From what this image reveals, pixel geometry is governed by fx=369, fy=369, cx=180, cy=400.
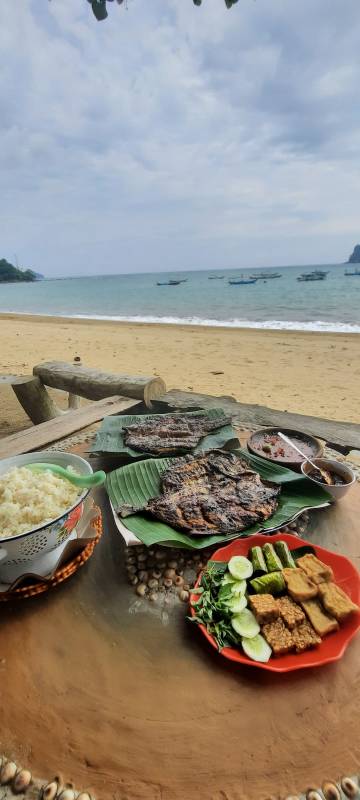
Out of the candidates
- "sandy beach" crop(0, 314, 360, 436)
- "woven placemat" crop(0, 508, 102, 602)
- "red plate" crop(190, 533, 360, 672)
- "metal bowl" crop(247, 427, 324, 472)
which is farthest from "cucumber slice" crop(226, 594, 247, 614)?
"sandy beach" crop(0, 314, 360, 436)

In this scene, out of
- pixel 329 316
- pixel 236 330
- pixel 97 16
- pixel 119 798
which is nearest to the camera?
pixel 119 798

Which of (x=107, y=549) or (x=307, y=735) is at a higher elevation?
(x=107, y=549)

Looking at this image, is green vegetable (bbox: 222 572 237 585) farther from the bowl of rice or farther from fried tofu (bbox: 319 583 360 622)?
the bowl of rice

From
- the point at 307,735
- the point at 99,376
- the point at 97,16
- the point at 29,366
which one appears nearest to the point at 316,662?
the point at 307,735

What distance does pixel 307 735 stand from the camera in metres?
1.00

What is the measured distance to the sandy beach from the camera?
731cm

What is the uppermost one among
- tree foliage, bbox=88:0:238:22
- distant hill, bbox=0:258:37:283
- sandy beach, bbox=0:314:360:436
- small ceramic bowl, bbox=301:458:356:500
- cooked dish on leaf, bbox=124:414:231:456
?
distant hill, bbox=0:258:37:283

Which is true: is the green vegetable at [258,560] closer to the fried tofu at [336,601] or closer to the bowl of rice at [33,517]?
the fried tofu at [336,601]

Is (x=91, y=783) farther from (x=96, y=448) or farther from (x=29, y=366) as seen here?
(x=29, y=366)

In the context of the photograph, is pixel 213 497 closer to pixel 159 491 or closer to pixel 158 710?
pixel 159 491

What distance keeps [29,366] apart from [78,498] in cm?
973

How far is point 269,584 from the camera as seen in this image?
4.48 ft

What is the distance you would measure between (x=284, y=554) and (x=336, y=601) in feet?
0.87

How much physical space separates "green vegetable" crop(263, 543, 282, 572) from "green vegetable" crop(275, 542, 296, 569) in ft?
0.09
